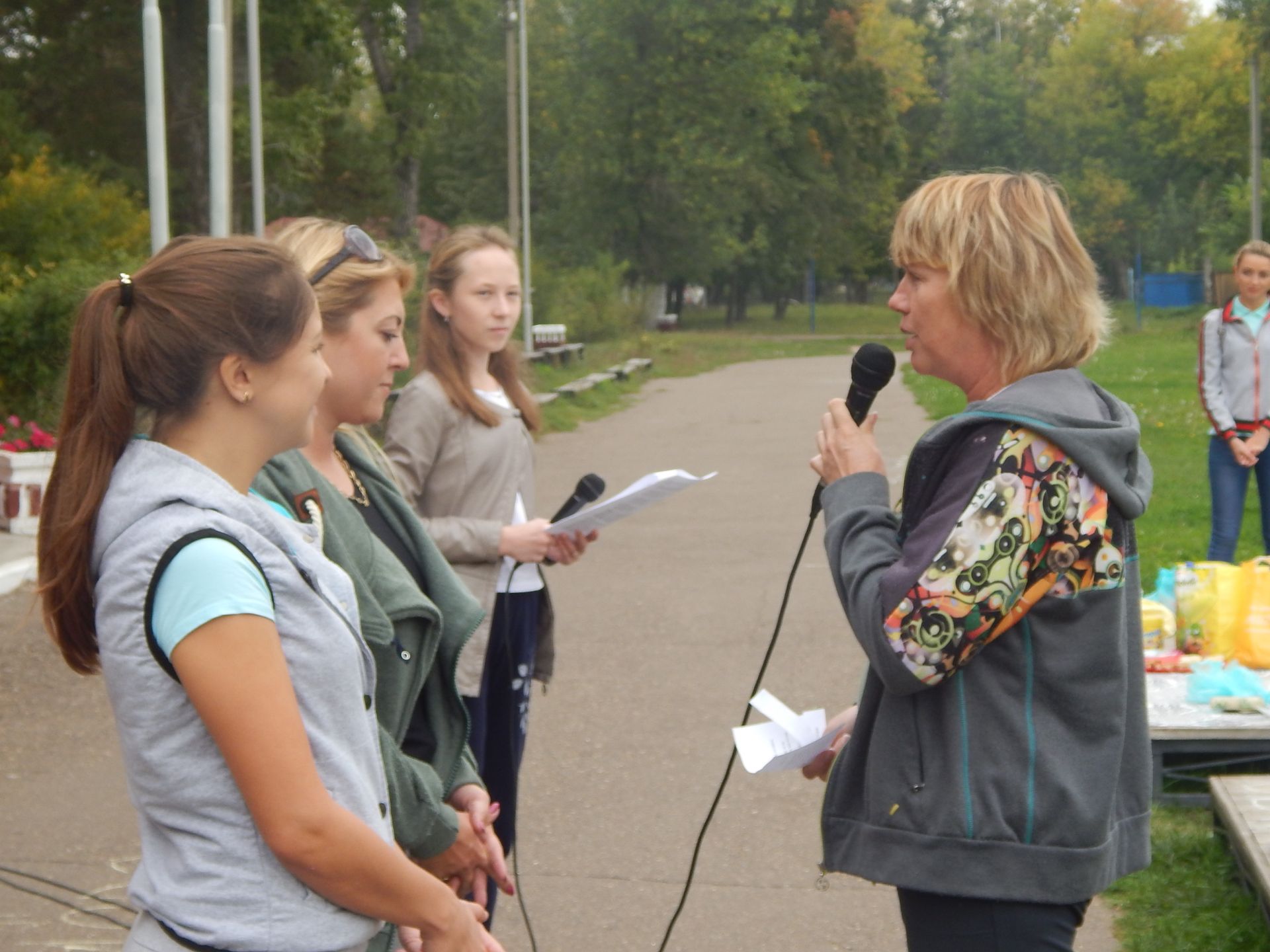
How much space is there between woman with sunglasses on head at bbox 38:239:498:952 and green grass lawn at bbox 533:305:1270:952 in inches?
123

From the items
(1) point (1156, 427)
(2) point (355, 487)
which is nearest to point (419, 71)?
(1) point (1156, 427)

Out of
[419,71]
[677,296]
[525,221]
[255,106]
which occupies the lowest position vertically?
[677,296]

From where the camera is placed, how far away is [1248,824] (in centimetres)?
451

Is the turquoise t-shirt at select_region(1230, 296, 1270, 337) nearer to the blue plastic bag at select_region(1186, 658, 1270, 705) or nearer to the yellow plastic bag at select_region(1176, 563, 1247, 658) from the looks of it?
the yellow plastic bag at select_region(1176, 563, 1247, 658)

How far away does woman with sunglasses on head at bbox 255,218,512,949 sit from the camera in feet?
8.23

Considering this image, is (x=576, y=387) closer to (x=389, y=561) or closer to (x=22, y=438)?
(x=22, y=438)

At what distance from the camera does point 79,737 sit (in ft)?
21.4

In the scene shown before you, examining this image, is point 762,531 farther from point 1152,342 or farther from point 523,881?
point 1152,342

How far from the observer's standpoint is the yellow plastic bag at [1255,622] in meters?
6.10

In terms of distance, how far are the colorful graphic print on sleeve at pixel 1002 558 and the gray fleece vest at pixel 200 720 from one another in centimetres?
84

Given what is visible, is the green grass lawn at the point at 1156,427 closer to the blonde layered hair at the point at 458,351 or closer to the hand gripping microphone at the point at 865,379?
the blonde layered hair at the point at 458,351

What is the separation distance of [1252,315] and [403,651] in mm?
8034

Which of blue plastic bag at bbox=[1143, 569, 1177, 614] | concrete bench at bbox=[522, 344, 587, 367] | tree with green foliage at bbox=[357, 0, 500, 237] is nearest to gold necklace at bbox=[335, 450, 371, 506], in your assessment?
blue plastic bag at bbox=[1143, 569, 1177, 614]

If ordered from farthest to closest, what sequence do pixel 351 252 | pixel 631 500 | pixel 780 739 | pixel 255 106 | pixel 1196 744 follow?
pixel 255 106 < pixel 1196 744 < pixel 631 500 < pixel 351 252 < pixel 780 739
